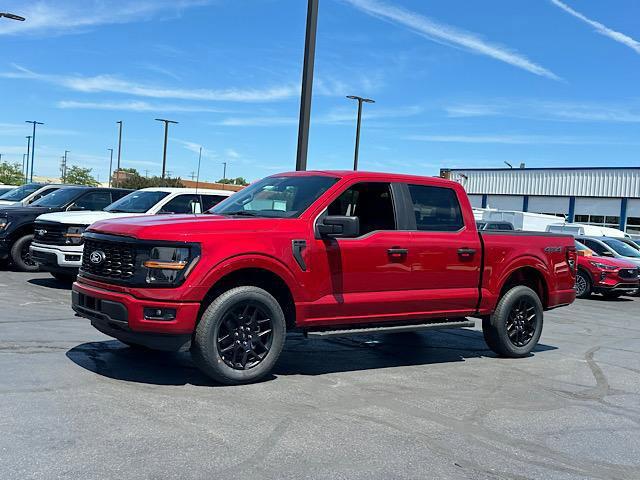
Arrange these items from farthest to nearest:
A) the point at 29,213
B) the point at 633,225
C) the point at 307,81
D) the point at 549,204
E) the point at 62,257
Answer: the point at 549,204
the point at 633,225
the point at 29,213
the point at 307,81
the point at 62,257

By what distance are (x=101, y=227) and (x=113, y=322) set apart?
95 centimetres

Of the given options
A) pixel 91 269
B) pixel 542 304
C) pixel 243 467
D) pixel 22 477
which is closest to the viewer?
pixel 22 477

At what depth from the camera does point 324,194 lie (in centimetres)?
664

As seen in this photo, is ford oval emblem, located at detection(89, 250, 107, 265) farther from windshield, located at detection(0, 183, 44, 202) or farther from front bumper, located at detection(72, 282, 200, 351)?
windshield, located at detection(0, 183, 44, 202)

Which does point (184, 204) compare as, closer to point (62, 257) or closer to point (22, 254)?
point (62, 257)

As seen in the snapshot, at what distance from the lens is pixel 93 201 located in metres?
14.2

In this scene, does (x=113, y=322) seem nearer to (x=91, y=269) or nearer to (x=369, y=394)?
(x=91, y=269)

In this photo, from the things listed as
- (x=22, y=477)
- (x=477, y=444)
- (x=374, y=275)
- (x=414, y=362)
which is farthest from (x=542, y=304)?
(x=22, y=477)

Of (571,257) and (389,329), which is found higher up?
(571,257)

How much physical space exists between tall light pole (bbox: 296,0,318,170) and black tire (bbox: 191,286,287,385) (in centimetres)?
710

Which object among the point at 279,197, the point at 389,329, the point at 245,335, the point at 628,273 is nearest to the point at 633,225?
the point at 628,273

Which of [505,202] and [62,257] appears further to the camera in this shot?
[505,202]

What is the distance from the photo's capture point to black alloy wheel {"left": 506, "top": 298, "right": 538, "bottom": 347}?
26.5ft

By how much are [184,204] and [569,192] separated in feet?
136
